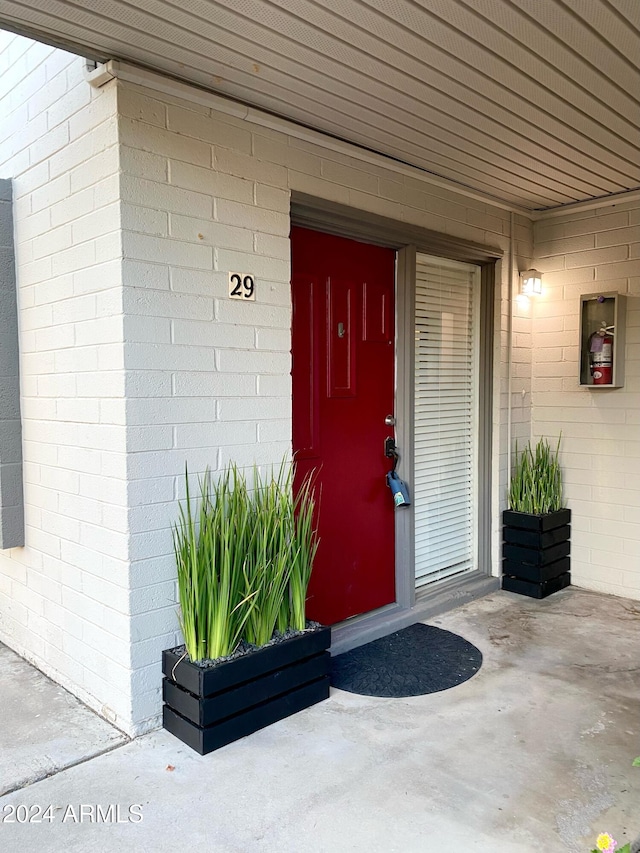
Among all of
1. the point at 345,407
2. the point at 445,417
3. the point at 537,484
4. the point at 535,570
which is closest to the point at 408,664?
the point at 345,407

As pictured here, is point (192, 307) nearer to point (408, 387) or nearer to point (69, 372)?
point (69, 372)

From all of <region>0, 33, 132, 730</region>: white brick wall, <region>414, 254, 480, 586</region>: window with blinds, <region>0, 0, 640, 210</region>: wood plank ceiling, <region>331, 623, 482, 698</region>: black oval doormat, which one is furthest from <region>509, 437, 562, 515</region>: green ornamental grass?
<region>0, 33, 132, 730</region>: white brick wall

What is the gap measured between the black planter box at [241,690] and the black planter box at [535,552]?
2.00 meters

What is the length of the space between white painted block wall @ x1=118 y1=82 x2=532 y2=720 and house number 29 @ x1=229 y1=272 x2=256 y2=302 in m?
0.03

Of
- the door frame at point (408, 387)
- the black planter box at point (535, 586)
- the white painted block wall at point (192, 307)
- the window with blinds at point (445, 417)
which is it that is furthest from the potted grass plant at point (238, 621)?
the black planter box at point (535, 586)

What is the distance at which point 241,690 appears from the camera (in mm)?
2506

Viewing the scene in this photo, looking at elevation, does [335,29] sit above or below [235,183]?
above

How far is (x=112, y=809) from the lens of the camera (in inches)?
83.7

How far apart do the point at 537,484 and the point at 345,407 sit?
1.68 m

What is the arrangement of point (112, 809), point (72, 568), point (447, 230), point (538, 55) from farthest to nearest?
point (447, 230)
point (72, 568)
point (538, 55)
point (112, 809)

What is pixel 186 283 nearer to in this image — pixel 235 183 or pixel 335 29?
pixel 235 183

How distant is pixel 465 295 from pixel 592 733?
2743 millimetres

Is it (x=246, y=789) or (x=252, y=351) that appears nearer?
(x=246, y=789)

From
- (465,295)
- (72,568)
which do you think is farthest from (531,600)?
(72,568)
